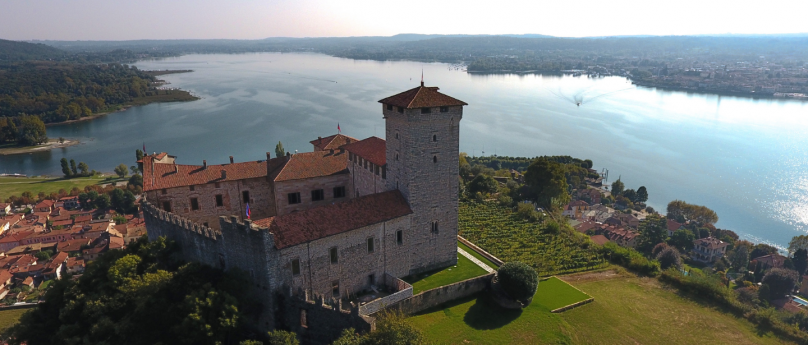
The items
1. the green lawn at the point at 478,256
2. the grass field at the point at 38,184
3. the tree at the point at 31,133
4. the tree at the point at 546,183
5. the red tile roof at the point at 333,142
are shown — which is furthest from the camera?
the tree at the point at 31,133

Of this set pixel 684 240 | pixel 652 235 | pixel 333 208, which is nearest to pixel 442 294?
pixel 333 208

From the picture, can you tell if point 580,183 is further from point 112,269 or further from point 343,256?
point 112,269

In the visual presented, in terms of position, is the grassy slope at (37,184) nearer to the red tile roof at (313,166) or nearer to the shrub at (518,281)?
the red tile roof at (313,166)

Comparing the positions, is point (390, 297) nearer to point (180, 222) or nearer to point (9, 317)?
point (180, 222)

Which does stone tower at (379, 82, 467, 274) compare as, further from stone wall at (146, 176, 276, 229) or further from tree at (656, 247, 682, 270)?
tree at (656, 247, 682, 270)

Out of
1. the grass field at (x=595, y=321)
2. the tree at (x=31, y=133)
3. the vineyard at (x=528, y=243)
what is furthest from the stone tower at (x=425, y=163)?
the tree at (x=31, y=133)

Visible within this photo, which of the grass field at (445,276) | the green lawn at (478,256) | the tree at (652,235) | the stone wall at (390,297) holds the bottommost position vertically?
the tree at (652,235)

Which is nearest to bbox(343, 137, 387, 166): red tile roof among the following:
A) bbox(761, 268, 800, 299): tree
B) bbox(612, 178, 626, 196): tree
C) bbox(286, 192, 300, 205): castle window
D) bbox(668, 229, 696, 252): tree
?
bbox(286, 192, 300, 205): castle window

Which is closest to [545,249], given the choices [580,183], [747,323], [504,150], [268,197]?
[747,323]
